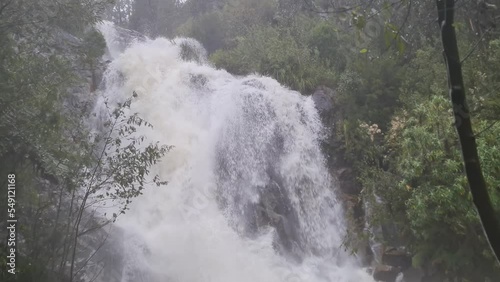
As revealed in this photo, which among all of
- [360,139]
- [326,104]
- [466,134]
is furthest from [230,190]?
[466,134]

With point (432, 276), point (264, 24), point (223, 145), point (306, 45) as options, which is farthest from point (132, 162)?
point (264, 24)

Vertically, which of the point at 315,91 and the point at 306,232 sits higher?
the point at 315,91

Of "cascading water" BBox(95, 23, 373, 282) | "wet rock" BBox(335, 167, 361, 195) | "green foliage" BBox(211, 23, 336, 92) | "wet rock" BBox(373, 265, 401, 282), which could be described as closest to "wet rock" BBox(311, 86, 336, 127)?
"cascading water" BBox(95, 23, 373, 282)

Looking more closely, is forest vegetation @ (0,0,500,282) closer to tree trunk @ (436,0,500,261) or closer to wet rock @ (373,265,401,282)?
tree trunk @ (436,0,500,261)

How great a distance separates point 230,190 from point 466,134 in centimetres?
1127

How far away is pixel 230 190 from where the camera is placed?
13.3 metres

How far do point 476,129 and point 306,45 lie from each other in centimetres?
1182

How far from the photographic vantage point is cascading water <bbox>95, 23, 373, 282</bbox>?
1079 centimetres

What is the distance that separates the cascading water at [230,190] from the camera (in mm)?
10789

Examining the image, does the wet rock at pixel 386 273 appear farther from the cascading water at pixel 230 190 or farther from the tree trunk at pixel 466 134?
the tree trunk at pixel 466 134

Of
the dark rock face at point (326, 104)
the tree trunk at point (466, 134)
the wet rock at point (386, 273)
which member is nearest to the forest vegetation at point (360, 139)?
the tree trunk at point (466, 134)

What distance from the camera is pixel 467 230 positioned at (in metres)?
7.25

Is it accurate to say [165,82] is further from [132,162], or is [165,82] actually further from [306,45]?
[132,162]

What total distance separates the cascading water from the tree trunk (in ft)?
28.4
